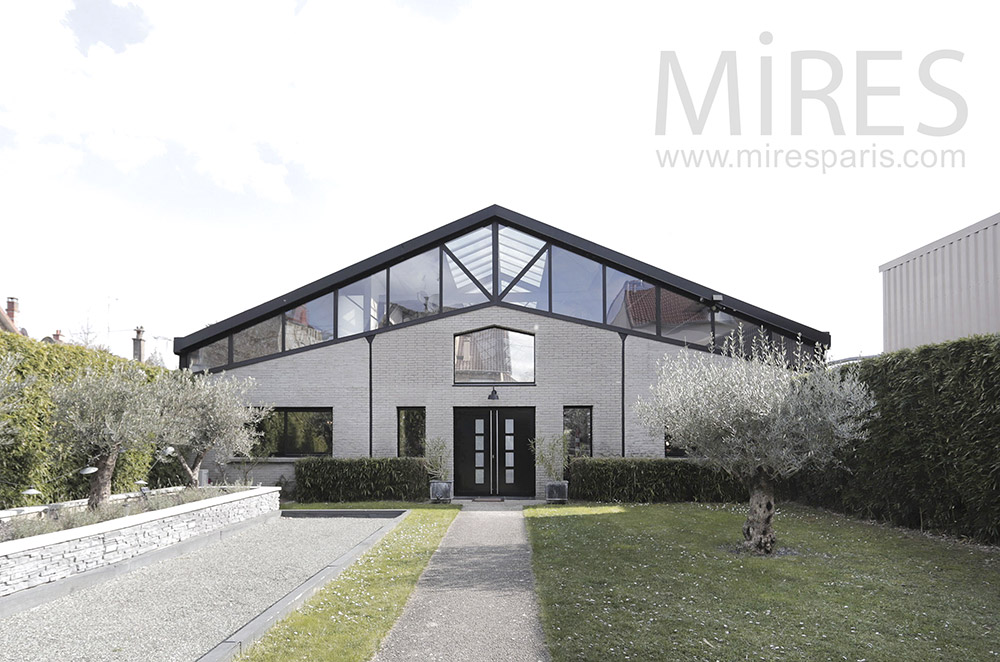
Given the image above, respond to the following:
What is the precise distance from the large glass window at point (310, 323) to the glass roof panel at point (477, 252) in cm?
325

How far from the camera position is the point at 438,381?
1598 centimetres

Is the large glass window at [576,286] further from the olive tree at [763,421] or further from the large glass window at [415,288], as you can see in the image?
the olive tree at [763,421]

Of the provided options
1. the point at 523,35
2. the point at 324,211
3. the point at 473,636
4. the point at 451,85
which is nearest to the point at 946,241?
the point at 523,35

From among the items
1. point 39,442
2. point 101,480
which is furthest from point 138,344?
point 101,480

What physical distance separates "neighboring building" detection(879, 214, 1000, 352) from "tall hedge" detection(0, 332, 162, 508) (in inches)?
506

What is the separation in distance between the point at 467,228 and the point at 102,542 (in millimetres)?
10472

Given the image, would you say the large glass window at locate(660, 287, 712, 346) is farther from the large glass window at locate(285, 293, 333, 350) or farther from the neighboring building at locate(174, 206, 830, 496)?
the large glass window at locate(285, 293, 333, 350)

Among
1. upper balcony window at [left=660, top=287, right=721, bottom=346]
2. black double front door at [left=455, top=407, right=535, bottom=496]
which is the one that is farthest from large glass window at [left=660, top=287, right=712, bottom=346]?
black double front door at [left=455, top=407, right=535, bottom=496]

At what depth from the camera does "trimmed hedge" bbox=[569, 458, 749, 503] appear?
14.6 meters

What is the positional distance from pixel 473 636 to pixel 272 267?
1985 cm

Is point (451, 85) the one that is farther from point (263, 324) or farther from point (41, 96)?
point (263, 324)

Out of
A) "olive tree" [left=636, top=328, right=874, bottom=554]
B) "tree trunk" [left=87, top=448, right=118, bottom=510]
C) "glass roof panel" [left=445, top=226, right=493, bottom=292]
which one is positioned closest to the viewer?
"olive tree" [left=636, top=328, right=874, bottom=554]

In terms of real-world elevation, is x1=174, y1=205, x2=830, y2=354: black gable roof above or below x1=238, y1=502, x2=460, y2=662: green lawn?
above

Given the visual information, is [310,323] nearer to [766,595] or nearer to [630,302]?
[630,302]
